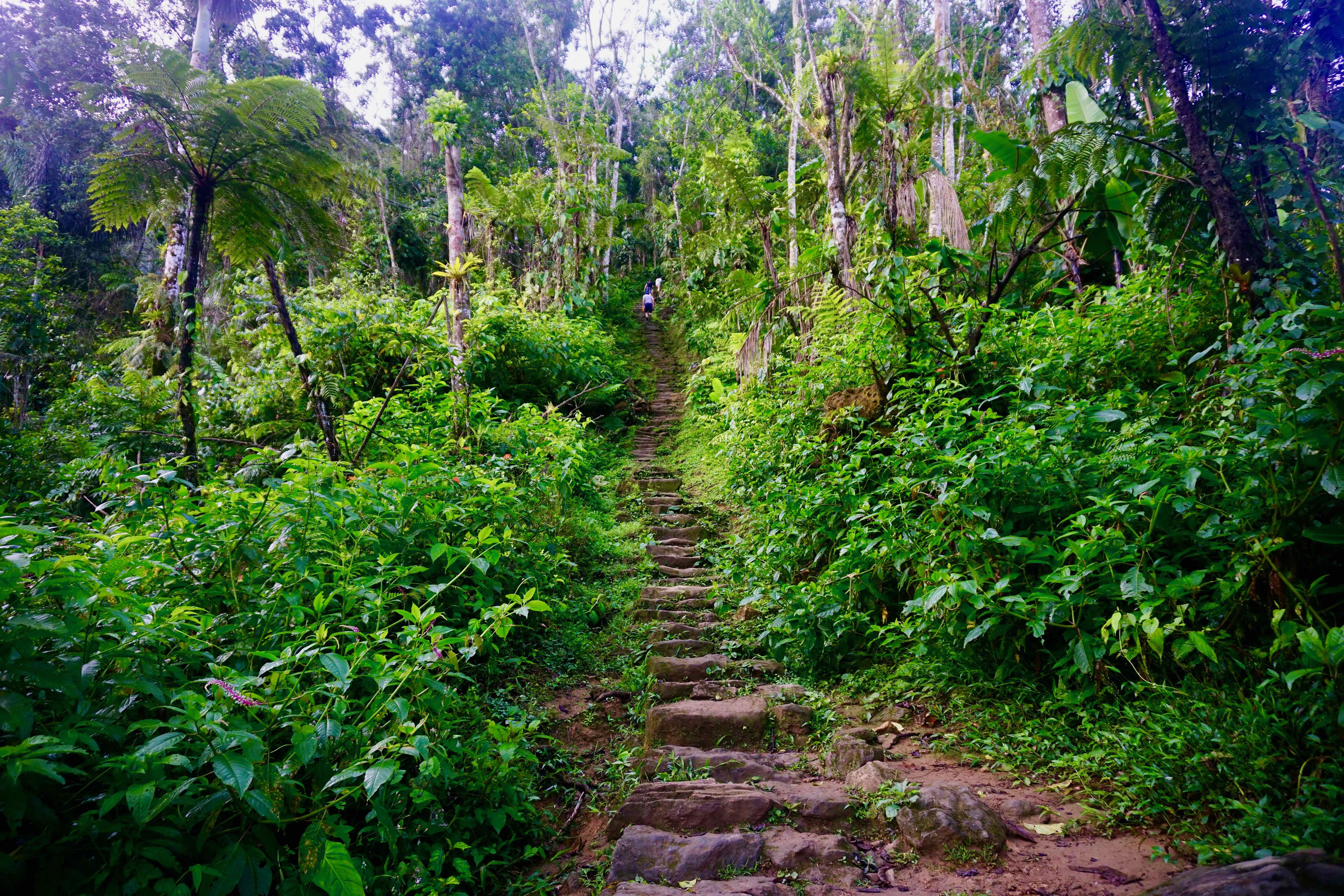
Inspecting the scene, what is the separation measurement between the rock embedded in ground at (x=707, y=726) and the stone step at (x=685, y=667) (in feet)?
1.72

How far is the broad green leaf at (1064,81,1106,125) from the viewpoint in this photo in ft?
15.0

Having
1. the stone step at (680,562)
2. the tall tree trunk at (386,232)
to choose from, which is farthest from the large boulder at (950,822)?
the tall tree trunk at (386,232)

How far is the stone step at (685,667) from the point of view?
3.94 meters

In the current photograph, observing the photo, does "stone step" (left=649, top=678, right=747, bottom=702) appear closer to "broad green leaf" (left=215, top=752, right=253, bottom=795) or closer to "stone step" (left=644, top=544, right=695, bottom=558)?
"stone step" (left=644, top=544, right=695, bottom=558)

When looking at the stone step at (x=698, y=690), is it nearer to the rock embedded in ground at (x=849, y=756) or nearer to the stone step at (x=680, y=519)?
the rock embedded in ground at (x=849, y=756)

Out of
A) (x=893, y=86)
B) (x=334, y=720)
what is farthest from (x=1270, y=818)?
(x=893, y=86)

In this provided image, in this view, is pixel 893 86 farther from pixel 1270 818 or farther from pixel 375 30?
pixel 375 30

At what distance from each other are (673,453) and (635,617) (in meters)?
5.25

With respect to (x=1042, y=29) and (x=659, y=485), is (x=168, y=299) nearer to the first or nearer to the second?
(x=659, y=485)

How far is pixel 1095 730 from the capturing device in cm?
249

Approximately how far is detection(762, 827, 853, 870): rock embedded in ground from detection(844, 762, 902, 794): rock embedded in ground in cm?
31

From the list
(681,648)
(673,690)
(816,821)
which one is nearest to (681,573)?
(681,648)

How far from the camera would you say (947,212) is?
6594 mm

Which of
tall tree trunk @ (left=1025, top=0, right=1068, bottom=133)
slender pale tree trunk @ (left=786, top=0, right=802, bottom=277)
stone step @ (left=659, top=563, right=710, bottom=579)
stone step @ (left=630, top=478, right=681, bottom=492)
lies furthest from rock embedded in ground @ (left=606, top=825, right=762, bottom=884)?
tall tree trunk @ (left=1025, top=0, right=1068, bottom=133)
